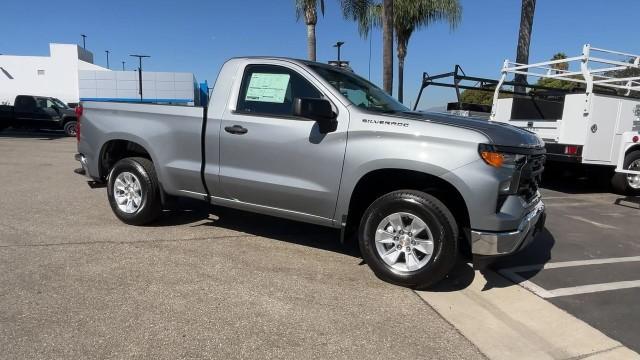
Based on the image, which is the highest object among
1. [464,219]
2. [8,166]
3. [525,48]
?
[525,48]

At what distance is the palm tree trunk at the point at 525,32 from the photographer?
1346 cm

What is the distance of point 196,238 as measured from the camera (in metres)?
5.23

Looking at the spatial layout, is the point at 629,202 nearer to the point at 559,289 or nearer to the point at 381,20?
the point at 559,289

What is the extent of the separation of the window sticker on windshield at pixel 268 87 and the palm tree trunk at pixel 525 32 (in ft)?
35.3

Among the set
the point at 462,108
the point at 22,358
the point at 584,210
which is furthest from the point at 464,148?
the point at 462,108

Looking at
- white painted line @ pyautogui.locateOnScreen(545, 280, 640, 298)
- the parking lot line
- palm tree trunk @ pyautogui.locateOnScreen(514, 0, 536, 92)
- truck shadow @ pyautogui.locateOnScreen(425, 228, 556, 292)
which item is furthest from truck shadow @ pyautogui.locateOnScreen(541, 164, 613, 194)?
white painted line @ pyautogui.locateOnScreen(545, 280, 640, 298)

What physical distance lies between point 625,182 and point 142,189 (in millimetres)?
8376

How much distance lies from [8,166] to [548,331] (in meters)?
10.8

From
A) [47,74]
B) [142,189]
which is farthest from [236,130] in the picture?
[47,74]

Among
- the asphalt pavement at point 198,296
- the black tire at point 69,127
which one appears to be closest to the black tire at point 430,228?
the asphalt pavement at point 198,296

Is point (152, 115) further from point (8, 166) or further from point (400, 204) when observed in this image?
point (8, 166)

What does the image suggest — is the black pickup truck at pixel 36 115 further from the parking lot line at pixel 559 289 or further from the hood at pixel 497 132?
the parking lot line at pixel 559 289

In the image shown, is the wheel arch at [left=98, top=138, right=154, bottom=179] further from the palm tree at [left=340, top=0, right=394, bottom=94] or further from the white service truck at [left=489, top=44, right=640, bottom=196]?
the palm tree at [left=340, top=0, right=394, bottom=94]

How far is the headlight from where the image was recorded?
3643mm
